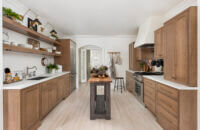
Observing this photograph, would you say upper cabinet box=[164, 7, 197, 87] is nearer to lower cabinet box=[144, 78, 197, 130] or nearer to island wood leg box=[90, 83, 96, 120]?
lower cabinet box=[144, 78, 197, 130]

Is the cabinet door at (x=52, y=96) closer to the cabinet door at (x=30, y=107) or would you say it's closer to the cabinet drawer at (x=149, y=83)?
the cabinet door at (x=30, y=107)

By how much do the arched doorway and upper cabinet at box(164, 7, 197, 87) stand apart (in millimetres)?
4983

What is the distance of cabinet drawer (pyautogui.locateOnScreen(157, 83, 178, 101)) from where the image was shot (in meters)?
1.74

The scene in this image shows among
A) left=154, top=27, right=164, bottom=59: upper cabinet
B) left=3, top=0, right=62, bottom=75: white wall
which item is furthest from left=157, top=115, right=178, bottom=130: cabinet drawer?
left=3, top=0, right=62, bottom=75: white wall

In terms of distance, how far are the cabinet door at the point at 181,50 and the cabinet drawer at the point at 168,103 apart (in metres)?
0.40

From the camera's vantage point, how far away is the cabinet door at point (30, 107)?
1811mm

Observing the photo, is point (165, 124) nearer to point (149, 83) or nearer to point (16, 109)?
point (149, 83)

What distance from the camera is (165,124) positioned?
6.70 feet

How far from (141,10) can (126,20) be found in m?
0.73

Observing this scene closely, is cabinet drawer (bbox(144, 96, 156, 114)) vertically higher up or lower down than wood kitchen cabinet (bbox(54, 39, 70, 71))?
lower down

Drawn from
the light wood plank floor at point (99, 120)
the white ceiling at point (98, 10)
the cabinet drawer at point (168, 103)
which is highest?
the white ceiling at point (98, 10)

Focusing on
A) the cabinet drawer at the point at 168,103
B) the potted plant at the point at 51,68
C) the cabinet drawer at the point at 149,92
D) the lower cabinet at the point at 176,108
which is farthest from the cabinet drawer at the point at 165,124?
the potted plant at the point at 51,68

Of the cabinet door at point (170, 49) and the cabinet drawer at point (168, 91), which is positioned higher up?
the cabinet door at point (170, 49)

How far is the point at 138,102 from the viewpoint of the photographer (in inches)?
139
